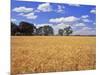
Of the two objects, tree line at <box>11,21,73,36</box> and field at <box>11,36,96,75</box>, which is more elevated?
tree line at <box>11,21,73,36</box>

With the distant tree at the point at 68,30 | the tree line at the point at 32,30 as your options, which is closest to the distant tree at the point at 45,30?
the tree line at the point at 32,30

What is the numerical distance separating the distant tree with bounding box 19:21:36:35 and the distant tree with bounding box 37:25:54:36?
3.1 inches

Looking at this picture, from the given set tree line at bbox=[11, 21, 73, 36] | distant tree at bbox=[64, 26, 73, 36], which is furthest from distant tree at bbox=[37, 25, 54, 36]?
distant tree at bbox=[64, 26, 73, 36]

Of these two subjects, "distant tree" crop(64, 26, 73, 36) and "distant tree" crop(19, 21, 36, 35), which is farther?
"distant tree" crop(64, 26, 73, 36)

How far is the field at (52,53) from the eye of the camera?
2400 millimetres

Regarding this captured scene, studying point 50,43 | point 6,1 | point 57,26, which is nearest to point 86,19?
point 57,26

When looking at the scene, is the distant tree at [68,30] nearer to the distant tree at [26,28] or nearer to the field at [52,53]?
the field at [52,53]

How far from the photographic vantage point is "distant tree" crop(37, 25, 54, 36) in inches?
97.3

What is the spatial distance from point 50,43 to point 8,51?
1.80ft

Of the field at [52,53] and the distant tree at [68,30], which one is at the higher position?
the distant tree at [68,30]

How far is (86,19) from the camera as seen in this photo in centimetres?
263

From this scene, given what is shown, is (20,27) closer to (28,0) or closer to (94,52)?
(28,0)

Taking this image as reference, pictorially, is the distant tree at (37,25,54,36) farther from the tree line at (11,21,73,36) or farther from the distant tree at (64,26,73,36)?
the distant tree at (64,26,73,36)

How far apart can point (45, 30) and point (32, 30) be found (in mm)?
171
